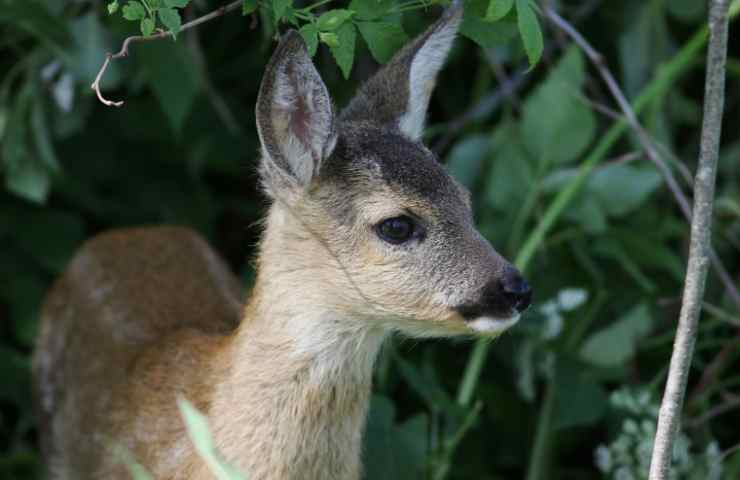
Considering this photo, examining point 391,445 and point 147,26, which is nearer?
point 147,26

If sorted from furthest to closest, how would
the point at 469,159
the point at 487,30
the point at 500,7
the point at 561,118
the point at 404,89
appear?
the point at 469,159 → the point at 561,118 → the point at 404,89 → the point at 487,30 → the point at 500,7

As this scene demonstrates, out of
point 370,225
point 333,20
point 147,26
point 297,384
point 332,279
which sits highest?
point 147,26

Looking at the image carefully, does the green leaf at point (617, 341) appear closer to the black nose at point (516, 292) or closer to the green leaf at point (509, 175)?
the green leaf at point (509, 175)

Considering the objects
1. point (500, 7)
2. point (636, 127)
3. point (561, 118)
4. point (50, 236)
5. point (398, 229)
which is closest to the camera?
point (500, 7)

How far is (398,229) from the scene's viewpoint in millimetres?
2975

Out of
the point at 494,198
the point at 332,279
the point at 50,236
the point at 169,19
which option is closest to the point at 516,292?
the point at 332,279

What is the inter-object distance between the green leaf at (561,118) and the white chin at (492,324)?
66.5 inches

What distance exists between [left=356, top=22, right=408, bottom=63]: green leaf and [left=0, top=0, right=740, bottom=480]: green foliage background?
67 cm

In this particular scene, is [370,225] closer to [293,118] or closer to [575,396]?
[293,118]

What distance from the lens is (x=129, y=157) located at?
5312mm

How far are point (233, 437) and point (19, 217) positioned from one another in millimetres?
2276

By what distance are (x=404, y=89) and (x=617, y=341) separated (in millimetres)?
1421

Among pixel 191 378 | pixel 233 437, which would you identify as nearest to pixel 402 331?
pixel 233 437

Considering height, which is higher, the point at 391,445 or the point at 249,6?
the point at 249,6
